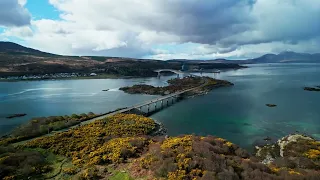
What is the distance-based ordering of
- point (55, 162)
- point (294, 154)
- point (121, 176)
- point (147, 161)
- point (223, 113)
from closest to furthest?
point (121, 176)
point (147, 161)
point (55, 162)
point (294, 154)
point (223, 113)

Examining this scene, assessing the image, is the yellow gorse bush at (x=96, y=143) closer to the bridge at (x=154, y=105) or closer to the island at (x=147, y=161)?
the island at (x=147, y=161)

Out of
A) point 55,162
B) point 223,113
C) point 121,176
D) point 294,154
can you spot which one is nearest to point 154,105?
point 223,113

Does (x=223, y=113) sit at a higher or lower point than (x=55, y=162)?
lower

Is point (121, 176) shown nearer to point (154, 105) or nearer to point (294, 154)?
point (294, 154)

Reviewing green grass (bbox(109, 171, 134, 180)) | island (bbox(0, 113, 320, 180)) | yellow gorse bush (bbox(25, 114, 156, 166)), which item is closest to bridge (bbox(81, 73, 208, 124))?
yellow gorse bush (bbox(25, 114, 156, 166))

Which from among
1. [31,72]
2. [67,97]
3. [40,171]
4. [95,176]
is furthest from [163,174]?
[31,72]

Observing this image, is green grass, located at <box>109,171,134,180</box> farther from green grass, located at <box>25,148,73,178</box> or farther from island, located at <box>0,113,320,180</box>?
green grass, located at <box>25,148,73,178</box>

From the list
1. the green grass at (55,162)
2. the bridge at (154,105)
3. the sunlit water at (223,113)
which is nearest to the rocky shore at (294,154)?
the sunlit water at (223,113)

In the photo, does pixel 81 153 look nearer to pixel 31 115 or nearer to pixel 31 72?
pixel 31 115
